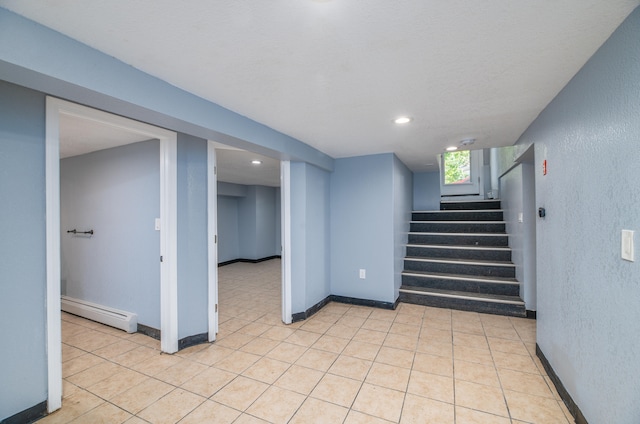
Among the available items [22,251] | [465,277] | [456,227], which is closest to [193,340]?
[22,251]

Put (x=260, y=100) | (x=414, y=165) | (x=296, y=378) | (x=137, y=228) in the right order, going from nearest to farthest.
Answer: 1. (x=260, y=100)
2. (x=296, y=378)
3. (x=137, y=228)
4. (x=414, y=165)

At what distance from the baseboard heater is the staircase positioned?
11.0ft

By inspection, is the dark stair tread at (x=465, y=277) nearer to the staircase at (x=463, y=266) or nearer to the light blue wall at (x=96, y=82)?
the staircase at (x=463, y=266)

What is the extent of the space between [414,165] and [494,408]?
11.9 ft

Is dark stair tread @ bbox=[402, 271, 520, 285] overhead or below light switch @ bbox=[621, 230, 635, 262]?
below

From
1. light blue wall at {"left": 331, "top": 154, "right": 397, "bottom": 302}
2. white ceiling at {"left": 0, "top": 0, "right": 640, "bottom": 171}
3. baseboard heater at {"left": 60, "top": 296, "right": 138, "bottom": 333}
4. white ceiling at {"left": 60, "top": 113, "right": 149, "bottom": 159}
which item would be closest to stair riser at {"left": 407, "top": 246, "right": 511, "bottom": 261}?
light blue wall at {"left": 331, "top": 154, "right": 397, "bottom": 302}

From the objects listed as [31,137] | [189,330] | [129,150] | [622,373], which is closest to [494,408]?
[622,373]

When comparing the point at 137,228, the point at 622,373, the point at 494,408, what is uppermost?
the point at 137,228

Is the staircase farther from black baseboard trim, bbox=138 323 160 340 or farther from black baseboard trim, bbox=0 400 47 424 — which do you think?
black baseboard trim, bbox=0 400 47 424

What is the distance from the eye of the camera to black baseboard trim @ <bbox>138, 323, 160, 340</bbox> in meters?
2.80

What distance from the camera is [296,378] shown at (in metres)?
2.14

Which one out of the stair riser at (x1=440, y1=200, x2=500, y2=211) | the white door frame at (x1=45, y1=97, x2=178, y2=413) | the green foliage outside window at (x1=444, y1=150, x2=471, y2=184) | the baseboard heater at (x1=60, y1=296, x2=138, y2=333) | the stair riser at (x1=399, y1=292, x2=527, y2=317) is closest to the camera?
the white door frame at (x1=45, y1=97, x2=178, y2=413)

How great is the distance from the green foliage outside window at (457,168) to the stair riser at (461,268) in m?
4.53

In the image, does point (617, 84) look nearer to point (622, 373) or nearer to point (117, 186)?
point (622, 373)
